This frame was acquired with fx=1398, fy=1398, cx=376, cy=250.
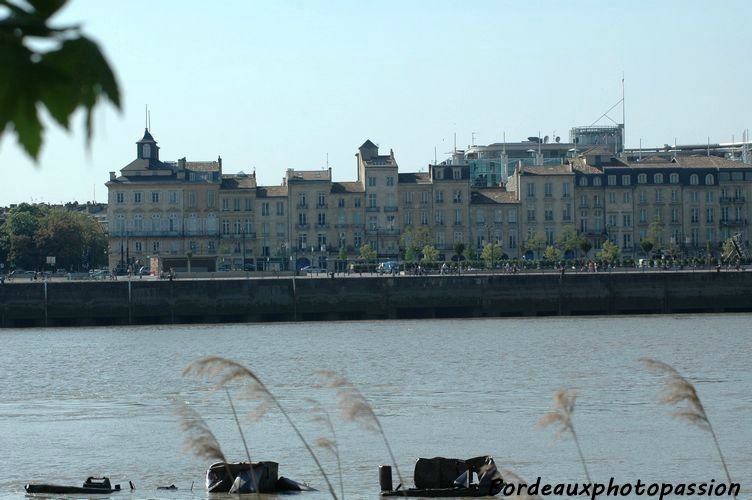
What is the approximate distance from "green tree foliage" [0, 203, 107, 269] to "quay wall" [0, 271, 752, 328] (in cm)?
3921

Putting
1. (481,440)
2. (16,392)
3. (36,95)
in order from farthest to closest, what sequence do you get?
(16,392), (481,440), (36,95)

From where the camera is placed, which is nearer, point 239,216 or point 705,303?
point 705,303

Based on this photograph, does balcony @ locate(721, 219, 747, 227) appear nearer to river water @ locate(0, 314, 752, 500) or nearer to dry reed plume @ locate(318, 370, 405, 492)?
river water @ locate(0, 314, 752, 500)

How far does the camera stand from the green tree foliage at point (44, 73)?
88.0 inches

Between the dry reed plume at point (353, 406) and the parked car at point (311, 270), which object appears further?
the parked car at point (311, 270)

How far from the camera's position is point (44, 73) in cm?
225

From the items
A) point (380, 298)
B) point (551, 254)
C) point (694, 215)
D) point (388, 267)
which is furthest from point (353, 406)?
point (694, 215)

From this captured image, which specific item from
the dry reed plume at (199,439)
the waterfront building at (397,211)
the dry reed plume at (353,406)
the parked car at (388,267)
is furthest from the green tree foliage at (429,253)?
the dry reed plume at (199,439)

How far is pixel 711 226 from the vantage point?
112375 millimetres

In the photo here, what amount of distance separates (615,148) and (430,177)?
53001 mm

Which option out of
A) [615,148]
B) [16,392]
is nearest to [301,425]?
[16,392]

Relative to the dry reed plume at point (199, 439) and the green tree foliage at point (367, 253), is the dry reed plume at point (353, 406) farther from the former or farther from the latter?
the green tree foliage at point (367, 253)

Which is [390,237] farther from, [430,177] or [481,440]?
[481,440]

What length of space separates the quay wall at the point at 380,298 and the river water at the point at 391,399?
17.2 ft
